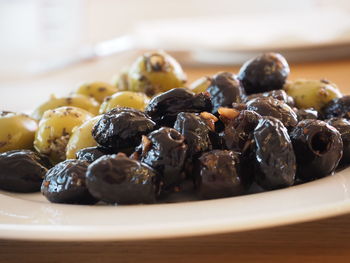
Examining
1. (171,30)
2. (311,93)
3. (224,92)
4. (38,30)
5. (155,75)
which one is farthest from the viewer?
(38,30)

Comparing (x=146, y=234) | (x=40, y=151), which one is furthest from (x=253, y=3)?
(x=146, y=234)

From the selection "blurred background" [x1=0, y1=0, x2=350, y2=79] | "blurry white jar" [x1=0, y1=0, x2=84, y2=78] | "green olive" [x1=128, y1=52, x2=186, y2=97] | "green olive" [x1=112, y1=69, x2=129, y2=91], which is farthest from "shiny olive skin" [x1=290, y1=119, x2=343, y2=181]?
"blurry white jar" [x1=0, y1=0, x2=84, y2=78]

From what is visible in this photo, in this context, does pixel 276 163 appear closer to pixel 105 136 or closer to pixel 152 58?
pixel 105 136

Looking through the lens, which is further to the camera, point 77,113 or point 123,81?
point 123,81

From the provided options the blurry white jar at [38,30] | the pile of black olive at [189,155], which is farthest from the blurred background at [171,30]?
the pile of black olive at [189,155]

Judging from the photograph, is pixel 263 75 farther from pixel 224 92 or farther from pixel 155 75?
pixel 155 75

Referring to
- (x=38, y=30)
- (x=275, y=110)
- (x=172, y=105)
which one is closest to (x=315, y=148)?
(x=275, y=110)
